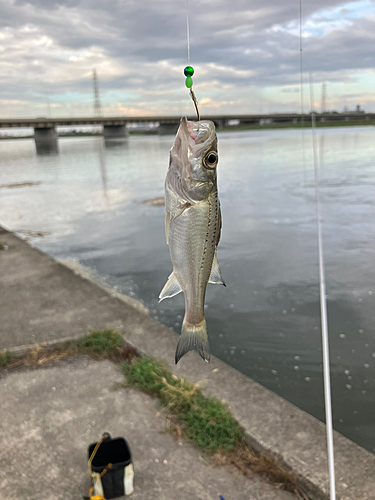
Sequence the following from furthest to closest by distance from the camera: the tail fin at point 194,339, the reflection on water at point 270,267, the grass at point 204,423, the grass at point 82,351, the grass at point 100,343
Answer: the reflection on water at point 270,267, the grass at point 100,343, the grass at point 82,351, the grass at point 204,423, the tail fin at point 194,339

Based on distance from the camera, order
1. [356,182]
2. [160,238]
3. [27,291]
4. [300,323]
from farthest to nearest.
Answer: [356,182] < [160,238] < [27,291] < [300,323]

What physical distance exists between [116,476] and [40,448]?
1.21 m

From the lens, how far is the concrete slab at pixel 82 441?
152 inches

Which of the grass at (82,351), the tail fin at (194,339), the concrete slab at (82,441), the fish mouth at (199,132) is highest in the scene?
the fish mouth at (199,132)

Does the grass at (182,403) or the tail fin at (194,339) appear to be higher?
the tail fin at (194,339)

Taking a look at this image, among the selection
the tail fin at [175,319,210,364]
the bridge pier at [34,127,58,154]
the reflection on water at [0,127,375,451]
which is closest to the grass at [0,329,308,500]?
the reflection on water at [0,127,375,451]

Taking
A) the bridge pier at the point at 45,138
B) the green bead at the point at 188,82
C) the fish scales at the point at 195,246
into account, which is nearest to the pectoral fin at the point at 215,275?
the fish scales at the point at 195,246

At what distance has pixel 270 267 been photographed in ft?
34.6

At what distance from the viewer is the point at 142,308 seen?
862 centimetres

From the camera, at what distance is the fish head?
5.98ft

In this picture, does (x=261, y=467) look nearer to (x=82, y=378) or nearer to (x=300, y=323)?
(x=82, y=378)

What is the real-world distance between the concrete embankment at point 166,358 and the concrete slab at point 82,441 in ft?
0.41

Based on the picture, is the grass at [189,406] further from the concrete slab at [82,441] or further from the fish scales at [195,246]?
the fish scales at [195,246]

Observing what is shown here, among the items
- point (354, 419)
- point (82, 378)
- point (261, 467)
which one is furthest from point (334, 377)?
point (82, 378)
